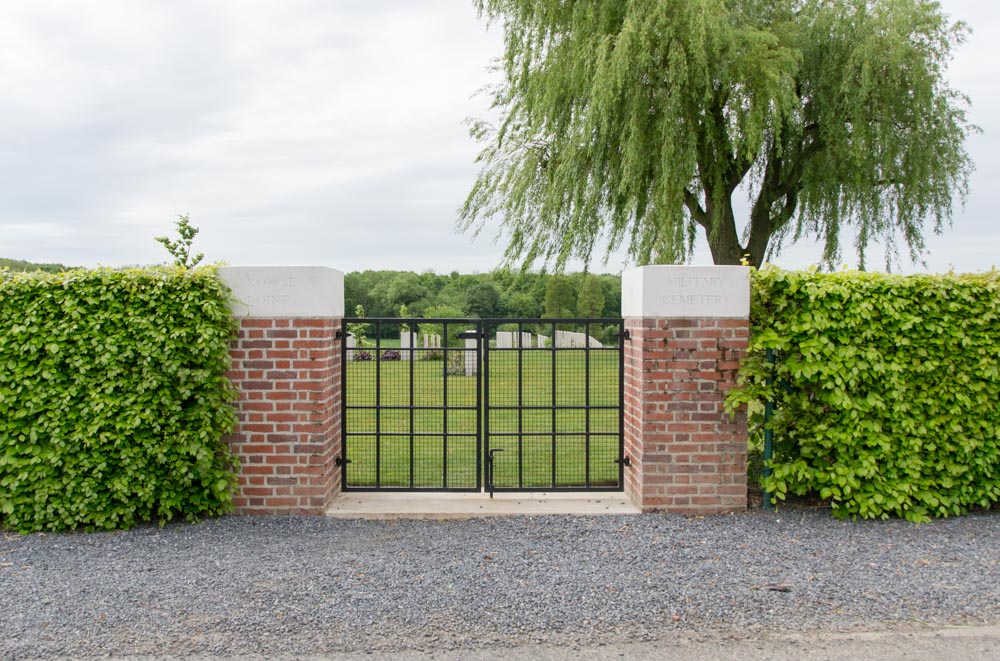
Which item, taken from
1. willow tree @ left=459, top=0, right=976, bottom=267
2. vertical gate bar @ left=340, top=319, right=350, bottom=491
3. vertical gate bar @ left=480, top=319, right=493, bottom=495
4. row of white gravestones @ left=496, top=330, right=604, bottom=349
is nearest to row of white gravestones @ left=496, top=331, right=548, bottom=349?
row of white gravestones @ left=496, top=330, right=604, bottom=349

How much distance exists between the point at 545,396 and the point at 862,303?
2661 mm

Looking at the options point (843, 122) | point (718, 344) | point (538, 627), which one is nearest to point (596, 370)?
point (718, 344)

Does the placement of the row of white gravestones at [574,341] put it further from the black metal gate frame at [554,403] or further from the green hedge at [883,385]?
the green hedge at [883,385]

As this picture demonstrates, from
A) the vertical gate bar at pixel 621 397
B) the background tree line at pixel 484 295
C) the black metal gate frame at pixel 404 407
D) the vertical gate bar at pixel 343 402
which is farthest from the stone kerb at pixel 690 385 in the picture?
the background tree line at pixel 484 295

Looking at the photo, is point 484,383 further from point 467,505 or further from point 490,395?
point 467,505

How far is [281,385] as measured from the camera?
17.1ft

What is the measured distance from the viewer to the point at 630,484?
566cm

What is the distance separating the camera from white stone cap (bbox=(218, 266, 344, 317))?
519cm

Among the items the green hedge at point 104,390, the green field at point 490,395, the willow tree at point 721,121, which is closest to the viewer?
the green hedge at point 104,390

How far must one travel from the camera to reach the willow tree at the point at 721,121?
1106cm

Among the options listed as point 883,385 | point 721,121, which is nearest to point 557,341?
point 883,385

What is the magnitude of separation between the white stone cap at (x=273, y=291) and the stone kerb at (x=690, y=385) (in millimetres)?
2472

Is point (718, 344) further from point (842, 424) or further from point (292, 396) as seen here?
point (292, 396)

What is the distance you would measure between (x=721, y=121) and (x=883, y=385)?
788 cm
